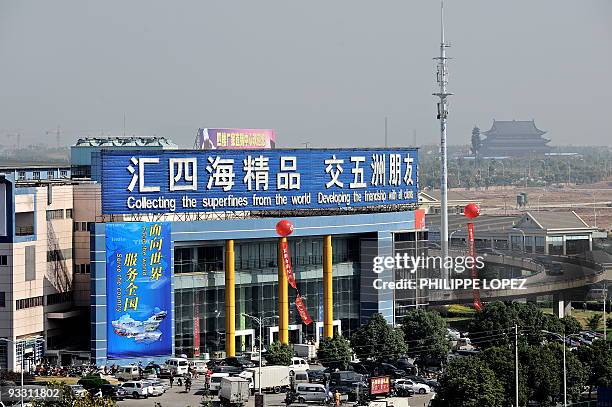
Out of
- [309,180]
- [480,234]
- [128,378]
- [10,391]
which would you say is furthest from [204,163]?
[480,234]

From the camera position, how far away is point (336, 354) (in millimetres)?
82500

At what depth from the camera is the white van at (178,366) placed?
8050 centimetres

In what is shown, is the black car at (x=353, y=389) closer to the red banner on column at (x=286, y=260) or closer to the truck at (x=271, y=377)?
Result: the truck at (x=271, y=377)

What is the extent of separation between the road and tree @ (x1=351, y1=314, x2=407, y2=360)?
32.8 feet

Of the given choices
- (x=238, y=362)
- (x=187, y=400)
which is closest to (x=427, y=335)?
(x=238, y=362)

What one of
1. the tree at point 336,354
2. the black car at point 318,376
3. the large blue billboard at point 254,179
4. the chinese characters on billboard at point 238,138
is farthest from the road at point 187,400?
the chinese characters on billboard at point 238,138

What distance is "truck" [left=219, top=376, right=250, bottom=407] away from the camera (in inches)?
2746

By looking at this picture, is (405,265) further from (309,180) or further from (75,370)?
(75,370)

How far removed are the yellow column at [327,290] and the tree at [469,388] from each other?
1035 inches

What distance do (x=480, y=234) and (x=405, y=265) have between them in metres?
80.8

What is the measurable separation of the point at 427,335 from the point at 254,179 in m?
13.8

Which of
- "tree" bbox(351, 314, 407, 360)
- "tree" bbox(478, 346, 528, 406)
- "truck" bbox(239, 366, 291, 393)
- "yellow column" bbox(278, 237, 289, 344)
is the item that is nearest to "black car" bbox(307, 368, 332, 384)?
"truck" bbox(239, 366, 291, 393)

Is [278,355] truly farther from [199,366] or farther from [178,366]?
[178,366]

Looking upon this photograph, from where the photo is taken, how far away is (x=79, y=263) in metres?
86.2
